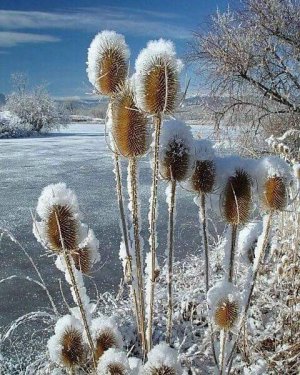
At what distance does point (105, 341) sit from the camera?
1603 millimetres

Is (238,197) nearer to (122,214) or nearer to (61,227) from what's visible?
(122,214)

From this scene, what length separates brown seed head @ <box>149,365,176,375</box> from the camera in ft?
4.31

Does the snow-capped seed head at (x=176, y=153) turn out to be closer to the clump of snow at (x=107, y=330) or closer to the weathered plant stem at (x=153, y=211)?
the weathered plant stem at (x=153, y=211)

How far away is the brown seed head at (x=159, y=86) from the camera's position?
1.43 metres

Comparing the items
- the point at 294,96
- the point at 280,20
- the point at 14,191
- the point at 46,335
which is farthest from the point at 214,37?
the point at 46,335

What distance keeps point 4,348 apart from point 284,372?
1.91m

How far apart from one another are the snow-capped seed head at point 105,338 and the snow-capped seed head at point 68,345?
0.05m

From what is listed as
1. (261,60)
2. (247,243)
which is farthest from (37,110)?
(247,243)

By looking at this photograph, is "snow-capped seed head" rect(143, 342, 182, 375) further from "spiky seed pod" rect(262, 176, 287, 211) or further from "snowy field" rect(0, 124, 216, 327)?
"spiky seed pod" rect(262, 176, 287, 211)

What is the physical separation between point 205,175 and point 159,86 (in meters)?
0.32

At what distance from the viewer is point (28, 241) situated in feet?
20.6

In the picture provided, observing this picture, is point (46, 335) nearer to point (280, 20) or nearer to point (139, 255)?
point (139, 255)

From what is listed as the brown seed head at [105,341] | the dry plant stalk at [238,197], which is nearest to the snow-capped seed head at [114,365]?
the brown seed head at [105,341]

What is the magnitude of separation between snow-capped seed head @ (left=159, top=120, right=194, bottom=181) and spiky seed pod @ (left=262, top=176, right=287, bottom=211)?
9.6 inches
